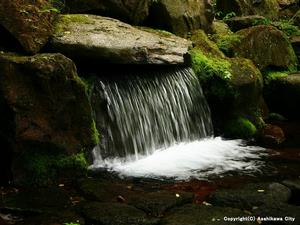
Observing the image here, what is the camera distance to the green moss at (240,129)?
1124 cm

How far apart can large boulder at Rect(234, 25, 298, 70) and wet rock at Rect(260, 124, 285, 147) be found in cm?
249

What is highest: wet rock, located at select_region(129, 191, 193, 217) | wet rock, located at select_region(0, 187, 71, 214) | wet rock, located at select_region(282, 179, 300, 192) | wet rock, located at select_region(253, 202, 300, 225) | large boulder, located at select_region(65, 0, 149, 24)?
large boulder, located at select_region(65, 0, 149, 24)

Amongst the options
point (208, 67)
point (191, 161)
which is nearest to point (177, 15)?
point (208, 67)

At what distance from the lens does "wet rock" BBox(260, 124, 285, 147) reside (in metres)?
10.5

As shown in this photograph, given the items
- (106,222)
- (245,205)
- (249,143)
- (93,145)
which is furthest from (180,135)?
(106,222)

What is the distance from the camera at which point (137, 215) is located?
557 cm

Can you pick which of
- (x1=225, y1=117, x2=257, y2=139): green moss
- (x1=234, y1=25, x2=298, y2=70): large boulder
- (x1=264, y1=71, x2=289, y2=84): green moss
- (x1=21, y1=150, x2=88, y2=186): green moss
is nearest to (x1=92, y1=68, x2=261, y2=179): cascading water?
(x1=225, y1=117, x2=257, y2=139): green moss

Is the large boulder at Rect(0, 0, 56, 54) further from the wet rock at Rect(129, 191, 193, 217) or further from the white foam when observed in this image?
→ the wet rock at Rect(129, 191, 193, 217)

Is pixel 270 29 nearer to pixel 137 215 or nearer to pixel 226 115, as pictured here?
pixel 226 115

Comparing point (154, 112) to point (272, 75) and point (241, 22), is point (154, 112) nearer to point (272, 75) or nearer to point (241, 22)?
point (272, 75)

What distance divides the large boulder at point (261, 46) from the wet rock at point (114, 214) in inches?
326

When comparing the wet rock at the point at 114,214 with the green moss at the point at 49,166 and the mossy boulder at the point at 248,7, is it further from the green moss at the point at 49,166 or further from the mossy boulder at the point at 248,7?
the mossy boulder at the point at 248,7

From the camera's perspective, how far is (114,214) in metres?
5.56

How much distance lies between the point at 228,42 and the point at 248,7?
19.0 ft
